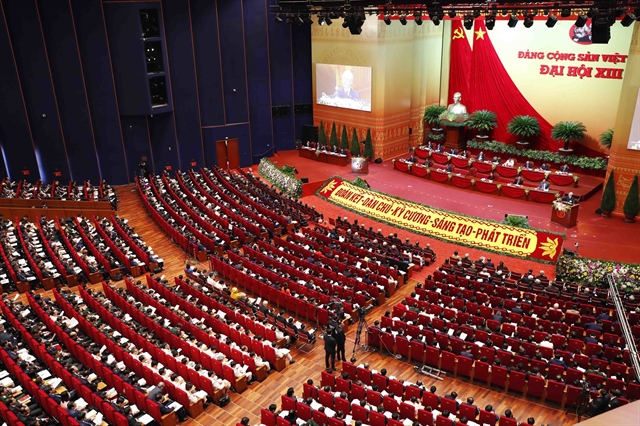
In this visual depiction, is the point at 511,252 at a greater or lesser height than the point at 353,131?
lesser

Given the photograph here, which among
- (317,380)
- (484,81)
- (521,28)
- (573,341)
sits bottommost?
(317,380)

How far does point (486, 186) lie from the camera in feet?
80.7

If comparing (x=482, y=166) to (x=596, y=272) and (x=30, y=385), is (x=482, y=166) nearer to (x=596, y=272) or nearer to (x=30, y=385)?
(x=596, y=272)

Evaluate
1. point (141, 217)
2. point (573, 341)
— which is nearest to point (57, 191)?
point (141, 217)

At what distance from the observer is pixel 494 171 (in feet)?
84.3

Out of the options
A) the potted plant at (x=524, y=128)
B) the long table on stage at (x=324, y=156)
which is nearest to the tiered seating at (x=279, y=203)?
the long table on stage at (x=324, y=156)

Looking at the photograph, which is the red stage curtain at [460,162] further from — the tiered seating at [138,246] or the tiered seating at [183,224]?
the tiered seating at [138,246]

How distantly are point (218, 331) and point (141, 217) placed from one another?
1203 centimetres

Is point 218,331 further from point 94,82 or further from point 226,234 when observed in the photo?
point 94,82

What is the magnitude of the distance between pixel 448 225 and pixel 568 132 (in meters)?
9.34

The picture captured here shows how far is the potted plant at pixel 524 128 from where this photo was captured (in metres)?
26.8

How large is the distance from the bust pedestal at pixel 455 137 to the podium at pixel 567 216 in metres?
9.89

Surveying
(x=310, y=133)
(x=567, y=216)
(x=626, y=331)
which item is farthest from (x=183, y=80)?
(x=626, y=331)

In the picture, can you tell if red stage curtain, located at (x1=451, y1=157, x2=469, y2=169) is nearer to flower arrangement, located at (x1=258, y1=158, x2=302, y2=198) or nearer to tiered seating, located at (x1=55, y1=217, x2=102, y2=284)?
flower arrangement, located at (x1=258, y1=158, x2=302, y2=198)
